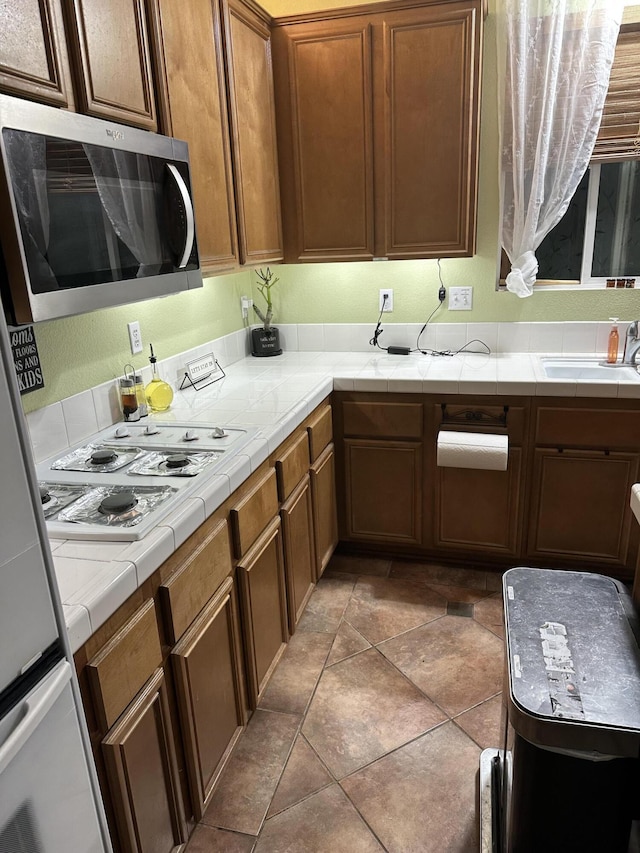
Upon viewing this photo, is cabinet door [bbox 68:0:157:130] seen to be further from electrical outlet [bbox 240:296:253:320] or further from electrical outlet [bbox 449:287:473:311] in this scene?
electrical outlet [bbox 449:287:473:311]

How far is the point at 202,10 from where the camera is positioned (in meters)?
2.01

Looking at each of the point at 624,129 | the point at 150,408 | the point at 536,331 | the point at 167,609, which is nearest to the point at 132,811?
the point at 167,609

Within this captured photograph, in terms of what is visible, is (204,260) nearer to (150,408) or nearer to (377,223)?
(150,408)

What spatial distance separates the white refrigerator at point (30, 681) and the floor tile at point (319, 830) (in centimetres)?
80

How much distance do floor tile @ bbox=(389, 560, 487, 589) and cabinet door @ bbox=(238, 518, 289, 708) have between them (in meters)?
0.82

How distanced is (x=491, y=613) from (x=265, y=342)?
5.49 ft

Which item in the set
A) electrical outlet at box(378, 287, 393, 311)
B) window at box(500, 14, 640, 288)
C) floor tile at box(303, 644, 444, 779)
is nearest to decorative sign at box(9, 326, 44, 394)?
floor tile at box(303, 644, 444, 779)

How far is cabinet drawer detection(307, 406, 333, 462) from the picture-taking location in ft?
7.85

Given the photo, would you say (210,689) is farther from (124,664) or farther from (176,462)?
(176,462)

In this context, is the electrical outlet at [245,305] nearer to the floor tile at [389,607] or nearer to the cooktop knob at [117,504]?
the floor tile at [389,607]

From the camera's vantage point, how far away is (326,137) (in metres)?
2.69

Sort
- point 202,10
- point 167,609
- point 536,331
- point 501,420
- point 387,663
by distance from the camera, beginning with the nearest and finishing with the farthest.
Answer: point 167,609
point 202,10
point 387,663
point 501,420
point 536,331

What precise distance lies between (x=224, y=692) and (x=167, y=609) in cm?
46

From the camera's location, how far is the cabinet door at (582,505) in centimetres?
250
